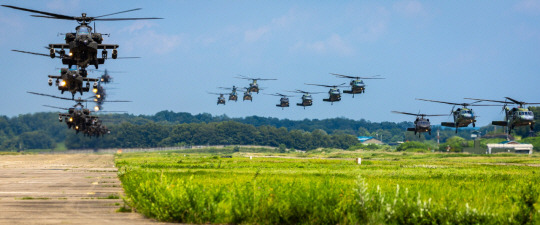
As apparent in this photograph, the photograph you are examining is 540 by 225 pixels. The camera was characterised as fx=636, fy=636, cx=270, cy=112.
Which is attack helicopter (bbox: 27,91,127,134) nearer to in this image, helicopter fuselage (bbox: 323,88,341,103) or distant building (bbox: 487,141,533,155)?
helicopter fuselage (bbox: 323,88,341,103)

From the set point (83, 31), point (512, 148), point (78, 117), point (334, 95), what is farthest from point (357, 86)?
Answer: point (512, 148)

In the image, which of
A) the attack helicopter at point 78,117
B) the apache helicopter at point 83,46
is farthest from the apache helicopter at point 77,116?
the apache helicopter at point 83,46

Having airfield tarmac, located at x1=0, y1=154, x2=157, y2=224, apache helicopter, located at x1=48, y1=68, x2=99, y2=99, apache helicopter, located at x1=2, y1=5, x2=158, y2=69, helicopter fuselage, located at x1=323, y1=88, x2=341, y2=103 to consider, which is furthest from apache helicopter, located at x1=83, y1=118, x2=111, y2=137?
airfield tarmac, located at x1=0, y1=154, x2=157, y2=224

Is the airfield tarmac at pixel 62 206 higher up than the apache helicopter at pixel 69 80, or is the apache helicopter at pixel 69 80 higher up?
the apache helicopter at pixel 69 80

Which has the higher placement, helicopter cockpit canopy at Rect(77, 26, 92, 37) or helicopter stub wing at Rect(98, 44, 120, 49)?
helicopter cockpit canopy at Rect(77, 26, 92, 37)

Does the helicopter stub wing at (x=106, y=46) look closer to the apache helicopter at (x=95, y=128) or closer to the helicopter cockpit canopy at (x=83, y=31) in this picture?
the helicopter cockpit canopy at (x=83, y=31)

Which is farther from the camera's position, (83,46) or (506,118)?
(506,118)

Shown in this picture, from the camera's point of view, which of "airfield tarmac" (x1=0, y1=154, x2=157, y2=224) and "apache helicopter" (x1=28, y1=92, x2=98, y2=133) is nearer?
"airfield tarmac" (x1=0, y1=154, x2=157, y2=224)

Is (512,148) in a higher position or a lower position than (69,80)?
lower

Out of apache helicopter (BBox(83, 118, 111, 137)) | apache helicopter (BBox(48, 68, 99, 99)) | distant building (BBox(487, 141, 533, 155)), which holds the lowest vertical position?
distant building (BBox(487, 141, 533, 155))

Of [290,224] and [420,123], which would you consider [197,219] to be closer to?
[290,224]

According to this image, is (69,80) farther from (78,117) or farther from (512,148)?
(512,148)
